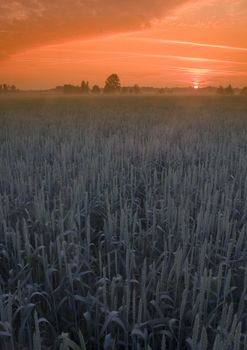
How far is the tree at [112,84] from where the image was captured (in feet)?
300

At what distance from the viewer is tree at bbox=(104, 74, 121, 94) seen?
Answer: 91.5m

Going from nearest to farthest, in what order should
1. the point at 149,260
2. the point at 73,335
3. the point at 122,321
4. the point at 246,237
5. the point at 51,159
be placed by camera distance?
1. the point at 122,321
2. the point at 73,335
3. the point at 149,260
4. the point at 246,237
5. the point at 51,159

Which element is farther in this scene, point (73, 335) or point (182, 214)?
point (182, 214)

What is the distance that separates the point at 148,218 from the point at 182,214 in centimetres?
45

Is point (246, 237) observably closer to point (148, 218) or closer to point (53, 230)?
point (148, 218)

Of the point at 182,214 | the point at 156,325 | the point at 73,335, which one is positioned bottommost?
the point at 73,335

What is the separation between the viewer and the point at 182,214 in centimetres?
312

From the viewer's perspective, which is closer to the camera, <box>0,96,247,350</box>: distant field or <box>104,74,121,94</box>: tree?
<box>0,96,247,350</box>: distant field

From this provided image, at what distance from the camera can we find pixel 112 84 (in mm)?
91875

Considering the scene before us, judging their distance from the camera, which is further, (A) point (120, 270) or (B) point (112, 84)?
(B) point (112, 84)

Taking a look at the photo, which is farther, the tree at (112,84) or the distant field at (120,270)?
the tree at (112,84)

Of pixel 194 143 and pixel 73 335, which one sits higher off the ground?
pixel 194 143

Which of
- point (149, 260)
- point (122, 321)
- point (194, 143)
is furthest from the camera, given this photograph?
point (194, 143)

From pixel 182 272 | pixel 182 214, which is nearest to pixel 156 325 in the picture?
pixel 182 272
